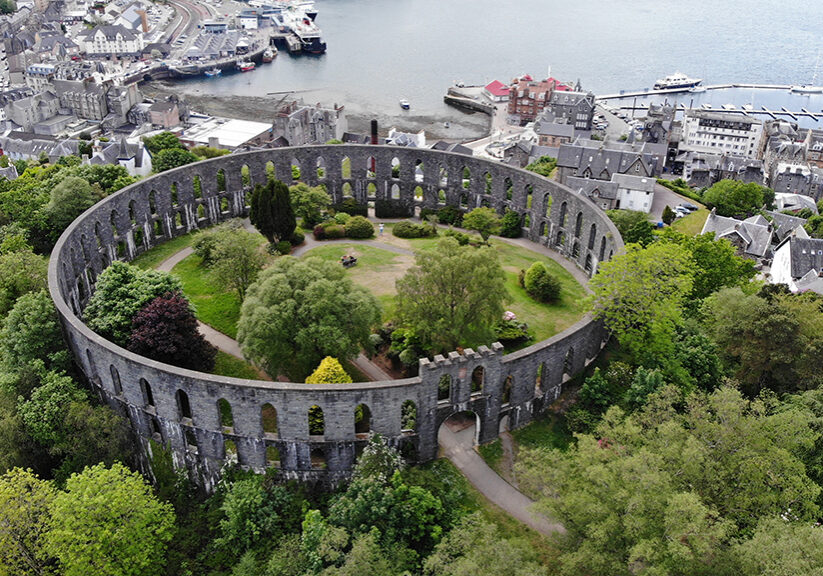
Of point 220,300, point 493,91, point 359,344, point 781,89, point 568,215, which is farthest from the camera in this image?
point 781,89

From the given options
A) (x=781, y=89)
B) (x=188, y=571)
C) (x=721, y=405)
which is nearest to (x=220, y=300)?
(x=188, y=571)

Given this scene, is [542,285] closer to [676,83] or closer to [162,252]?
[162,252]

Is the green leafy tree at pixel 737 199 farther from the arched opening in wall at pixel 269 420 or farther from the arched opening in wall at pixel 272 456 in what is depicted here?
the arched opening in wall at pixel 272 456

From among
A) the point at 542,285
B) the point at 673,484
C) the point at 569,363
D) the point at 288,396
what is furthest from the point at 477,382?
the point at 673,484

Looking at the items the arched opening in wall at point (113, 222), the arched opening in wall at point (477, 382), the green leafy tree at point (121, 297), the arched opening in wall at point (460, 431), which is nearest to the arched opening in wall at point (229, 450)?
the green leafy tree at point (121, 297)

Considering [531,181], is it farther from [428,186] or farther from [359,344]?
[359,344]

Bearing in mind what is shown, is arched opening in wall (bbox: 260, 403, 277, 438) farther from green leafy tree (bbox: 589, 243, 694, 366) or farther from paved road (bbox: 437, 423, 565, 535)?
green leafy tree (bbox: 589, 243, 694, 366)
